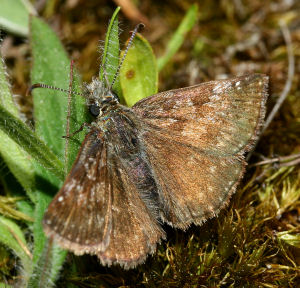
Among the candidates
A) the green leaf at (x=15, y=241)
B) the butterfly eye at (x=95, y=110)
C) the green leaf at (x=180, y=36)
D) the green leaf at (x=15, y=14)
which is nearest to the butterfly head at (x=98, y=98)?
the butterfly eye at (x=95, y=110)

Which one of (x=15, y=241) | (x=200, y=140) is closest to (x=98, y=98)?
(x=200, y=140)

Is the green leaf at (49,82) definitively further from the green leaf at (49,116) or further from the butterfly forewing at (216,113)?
the butterfly forewing at (216,113)

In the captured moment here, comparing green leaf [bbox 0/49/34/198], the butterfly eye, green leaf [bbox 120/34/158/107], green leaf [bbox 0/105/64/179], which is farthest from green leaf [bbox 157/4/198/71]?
green leaf [bbox 0/105/64/179]

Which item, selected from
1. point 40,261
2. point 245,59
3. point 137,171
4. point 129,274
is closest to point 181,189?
point 137,171

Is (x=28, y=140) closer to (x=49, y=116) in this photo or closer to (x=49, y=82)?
(x=49, y=116)

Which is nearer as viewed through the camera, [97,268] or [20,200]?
[97,268]

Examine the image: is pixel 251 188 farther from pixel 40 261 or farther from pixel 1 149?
pixel 1 149
